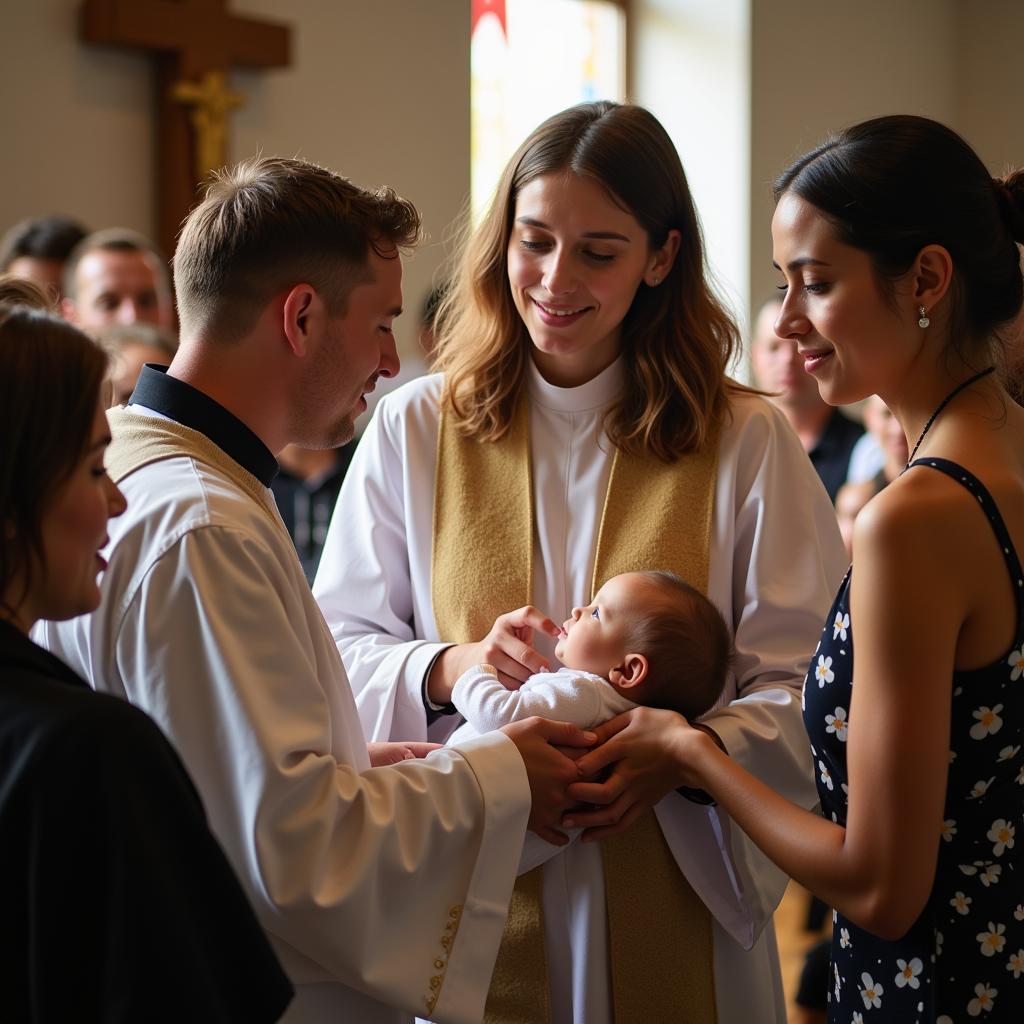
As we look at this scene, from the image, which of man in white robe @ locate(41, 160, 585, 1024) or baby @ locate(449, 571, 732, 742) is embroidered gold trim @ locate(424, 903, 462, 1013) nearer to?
man in white robe @ locate(41, 160, 585, 1024)

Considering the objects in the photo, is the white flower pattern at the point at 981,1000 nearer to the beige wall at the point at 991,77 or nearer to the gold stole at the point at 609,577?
the gold stole at the point at 609,577

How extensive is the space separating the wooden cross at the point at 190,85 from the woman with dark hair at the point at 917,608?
392cm

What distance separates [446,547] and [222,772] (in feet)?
2.95

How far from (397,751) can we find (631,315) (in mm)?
922

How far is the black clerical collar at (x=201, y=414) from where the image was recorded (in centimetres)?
177

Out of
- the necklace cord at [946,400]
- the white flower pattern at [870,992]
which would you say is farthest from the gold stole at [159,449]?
the white flower pattern at [870,992]

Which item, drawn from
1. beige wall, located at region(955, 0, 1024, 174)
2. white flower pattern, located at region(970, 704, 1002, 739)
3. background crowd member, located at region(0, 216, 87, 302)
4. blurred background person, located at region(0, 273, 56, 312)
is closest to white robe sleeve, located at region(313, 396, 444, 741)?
blurred background person, located at region(0, 273, 56, 312)

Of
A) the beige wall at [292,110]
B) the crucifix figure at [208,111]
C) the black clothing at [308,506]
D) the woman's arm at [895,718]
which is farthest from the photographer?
the crucifix figure at [208,111]

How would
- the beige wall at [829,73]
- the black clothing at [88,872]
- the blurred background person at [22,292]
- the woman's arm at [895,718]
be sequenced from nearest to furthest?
the black clothing at [88,872]
the woman's arm at [895,718]
the blurred background person at [22,292]
the beige wall at [829,73]

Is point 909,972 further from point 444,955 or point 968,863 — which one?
point 444,955

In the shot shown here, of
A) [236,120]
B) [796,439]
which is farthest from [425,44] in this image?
[796,439]

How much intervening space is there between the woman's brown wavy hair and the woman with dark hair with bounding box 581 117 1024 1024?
58 centimetres

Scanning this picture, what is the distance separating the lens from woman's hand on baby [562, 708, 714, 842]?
200cm

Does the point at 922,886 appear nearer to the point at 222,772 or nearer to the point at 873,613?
the point at 873,613
